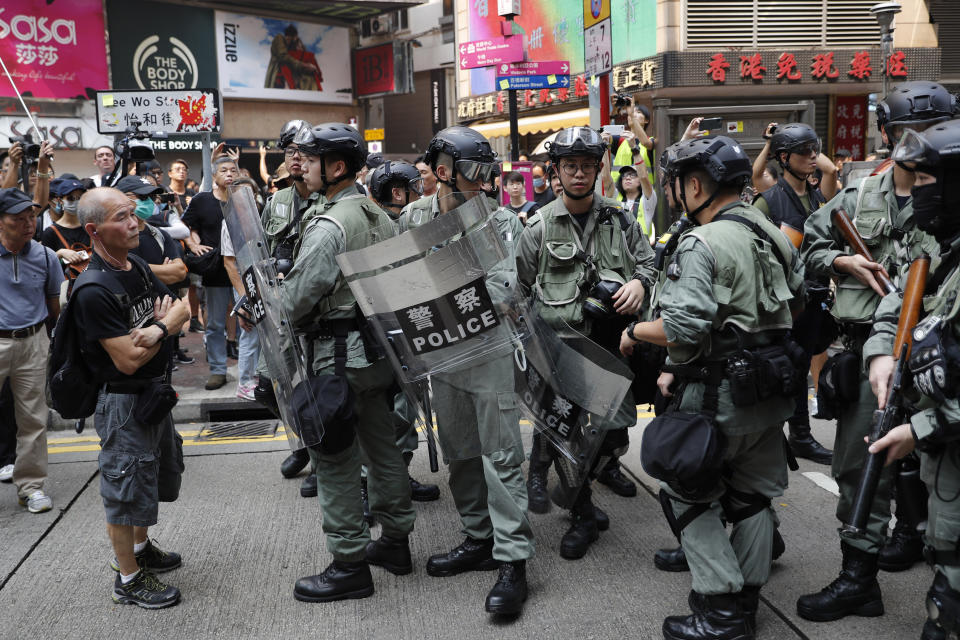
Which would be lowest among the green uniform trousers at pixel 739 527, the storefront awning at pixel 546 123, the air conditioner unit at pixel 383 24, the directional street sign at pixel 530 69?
the green uniform trousers at pixel 739 527

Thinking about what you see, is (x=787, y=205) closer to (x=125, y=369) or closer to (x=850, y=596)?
(x=850, y=596)

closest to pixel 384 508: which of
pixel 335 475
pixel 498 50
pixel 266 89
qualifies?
pixel 335 475

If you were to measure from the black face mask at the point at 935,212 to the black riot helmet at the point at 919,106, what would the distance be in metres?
1.21

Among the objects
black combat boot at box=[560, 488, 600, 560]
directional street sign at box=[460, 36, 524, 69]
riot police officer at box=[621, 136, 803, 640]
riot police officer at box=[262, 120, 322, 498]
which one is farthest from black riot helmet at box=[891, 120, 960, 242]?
directional street sign at box=[460, 36, 524, 69]

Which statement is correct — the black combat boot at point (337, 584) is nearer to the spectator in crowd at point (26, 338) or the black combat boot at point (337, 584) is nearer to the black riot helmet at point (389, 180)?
the spectator in crowd at point (26, 338)

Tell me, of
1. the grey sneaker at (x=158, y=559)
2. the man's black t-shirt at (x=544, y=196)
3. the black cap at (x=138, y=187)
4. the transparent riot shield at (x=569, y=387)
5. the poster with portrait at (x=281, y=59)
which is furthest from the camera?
the poster with portrait at (x=281, y=59)

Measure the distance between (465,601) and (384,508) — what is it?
0.63 metres

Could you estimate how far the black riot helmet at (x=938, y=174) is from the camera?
105 inches

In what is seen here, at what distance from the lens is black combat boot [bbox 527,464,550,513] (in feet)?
16.2

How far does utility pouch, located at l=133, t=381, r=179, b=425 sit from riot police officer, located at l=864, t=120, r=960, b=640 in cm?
294

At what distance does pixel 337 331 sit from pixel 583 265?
54.1 inches

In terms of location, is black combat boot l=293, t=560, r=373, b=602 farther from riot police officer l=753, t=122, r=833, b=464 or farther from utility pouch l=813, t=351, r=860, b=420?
riot police officer l=753, t=122, r=833, b=464

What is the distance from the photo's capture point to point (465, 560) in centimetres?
417

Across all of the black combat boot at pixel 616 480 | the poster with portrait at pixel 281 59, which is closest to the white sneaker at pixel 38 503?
the black combat boot at pixel 616 480
